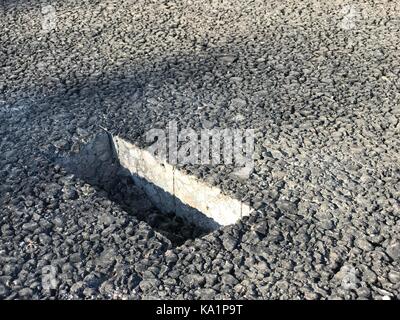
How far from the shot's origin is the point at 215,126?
2.29 metres

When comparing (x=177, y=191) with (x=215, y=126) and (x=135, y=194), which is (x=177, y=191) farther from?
(x=215, y=126)

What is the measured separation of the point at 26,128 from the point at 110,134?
316 mm

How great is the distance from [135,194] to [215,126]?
0.38 m

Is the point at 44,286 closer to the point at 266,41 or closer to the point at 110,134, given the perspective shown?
the point at 110,134

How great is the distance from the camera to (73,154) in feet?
7.15

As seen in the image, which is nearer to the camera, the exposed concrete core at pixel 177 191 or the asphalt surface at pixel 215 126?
the asphalt surface at pixel 215 126

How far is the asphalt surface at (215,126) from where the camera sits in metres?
1.68

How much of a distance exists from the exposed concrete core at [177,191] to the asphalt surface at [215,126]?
1.9 inches

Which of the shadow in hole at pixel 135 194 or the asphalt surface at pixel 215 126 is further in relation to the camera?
the shadow in hole at pixel 135 194

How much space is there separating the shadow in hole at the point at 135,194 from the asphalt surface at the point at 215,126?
0.03 meters

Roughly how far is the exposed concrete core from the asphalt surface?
0.05 metres

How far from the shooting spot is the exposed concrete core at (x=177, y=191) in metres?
1.96

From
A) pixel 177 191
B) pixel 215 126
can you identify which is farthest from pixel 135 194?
pixel 215 126
